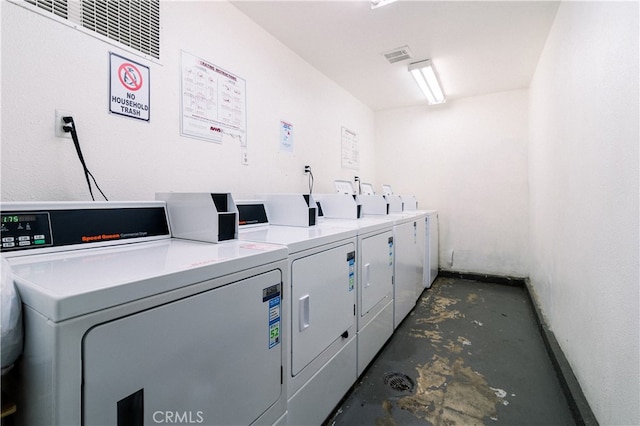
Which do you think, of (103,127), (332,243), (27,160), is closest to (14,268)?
(27,160)

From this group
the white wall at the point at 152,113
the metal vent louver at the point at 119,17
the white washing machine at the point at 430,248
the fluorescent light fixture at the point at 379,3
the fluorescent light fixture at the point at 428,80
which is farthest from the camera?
the white washing machine at the point at 430,248

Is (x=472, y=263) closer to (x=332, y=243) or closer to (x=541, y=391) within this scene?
(x=541, y=391)

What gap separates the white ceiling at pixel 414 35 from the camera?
7.00 ft

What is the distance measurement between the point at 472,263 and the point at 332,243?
132 inches

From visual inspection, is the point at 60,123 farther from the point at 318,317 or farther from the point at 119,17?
the point at 318,317

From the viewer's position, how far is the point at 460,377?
1863 mm

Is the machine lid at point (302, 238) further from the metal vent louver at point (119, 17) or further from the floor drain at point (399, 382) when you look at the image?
the metal vent louver at point (119, 17)

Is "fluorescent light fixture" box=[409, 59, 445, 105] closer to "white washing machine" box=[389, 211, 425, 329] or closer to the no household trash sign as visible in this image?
"white washing machine" box=[389, 211, 425, 329]

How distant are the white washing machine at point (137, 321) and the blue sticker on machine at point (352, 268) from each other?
1.95 ft

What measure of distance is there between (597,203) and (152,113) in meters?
2.29

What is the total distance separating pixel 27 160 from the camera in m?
1.19

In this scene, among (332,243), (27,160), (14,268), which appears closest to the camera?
(14,268)

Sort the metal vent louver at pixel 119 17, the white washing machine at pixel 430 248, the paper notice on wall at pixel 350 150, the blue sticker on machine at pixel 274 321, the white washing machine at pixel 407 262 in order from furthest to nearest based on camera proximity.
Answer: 1. the paper notice on wall at pixel 350 150
2. the white washing machine at pixel 430 248
3. the white washing machine at pixel 407 262
4. the metal vent louver at pixel 119 17
5. the blue sticker on machine at pixel 274 321

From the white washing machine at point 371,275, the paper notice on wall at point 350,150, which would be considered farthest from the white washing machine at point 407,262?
the paper notice on wall at point 350,150
